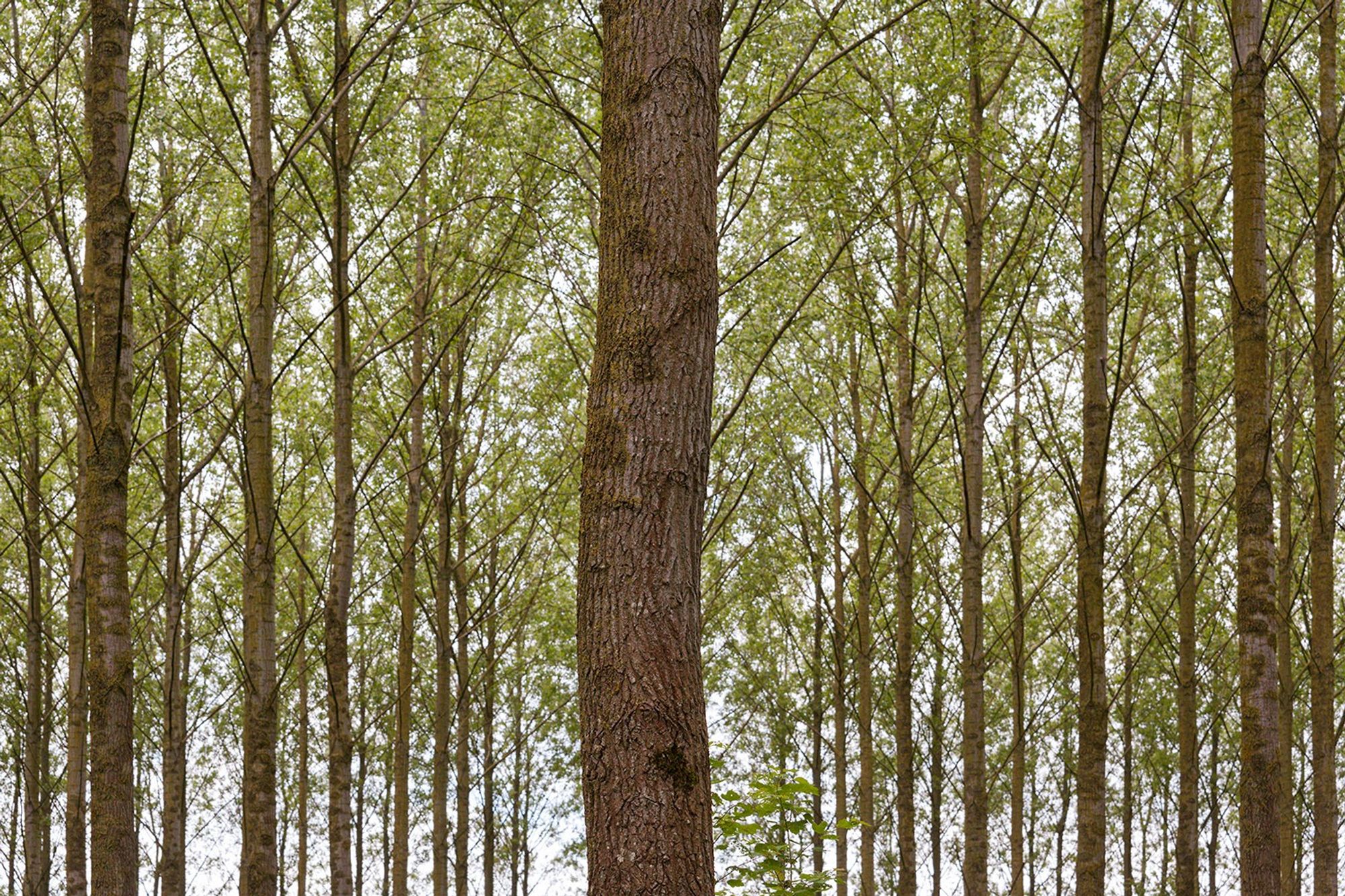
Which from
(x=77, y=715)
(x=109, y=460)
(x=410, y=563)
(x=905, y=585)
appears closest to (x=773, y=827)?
(x=109, y=460)

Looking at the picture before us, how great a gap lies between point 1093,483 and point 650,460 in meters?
3.94

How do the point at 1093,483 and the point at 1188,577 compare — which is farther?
the point at 1188,577

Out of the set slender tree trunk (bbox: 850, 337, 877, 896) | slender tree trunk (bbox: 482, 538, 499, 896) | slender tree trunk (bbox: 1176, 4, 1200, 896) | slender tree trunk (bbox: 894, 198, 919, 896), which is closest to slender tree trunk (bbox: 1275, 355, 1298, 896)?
slender tree trunk (bbox: 1176, 4, 1200, 896)

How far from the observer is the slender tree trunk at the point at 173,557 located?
968cm

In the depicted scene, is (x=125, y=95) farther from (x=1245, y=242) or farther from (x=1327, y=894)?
(x=1327, y=894)

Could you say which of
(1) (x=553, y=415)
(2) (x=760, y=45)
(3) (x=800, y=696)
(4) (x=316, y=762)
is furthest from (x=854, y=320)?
(4) (x=316, y=762)

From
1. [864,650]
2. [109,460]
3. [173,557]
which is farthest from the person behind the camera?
[864,650]

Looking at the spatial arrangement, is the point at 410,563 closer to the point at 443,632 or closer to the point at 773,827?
the point at 443,632

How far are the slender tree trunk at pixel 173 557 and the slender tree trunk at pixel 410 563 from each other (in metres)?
1.81

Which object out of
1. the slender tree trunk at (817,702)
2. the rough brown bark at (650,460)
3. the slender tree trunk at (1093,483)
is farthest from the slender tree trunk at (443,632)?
the rough brown bark at (650,460)

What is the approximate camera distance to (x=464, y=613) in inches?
506

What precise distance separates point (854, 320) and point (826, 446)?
409 cm

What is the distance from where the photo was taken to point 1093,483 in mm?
6336

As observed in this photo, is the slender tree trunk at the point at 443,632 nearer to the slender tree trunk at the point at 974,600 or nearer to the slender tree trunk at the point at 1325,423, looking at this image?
the slender tree trunk at the point at 974,600
